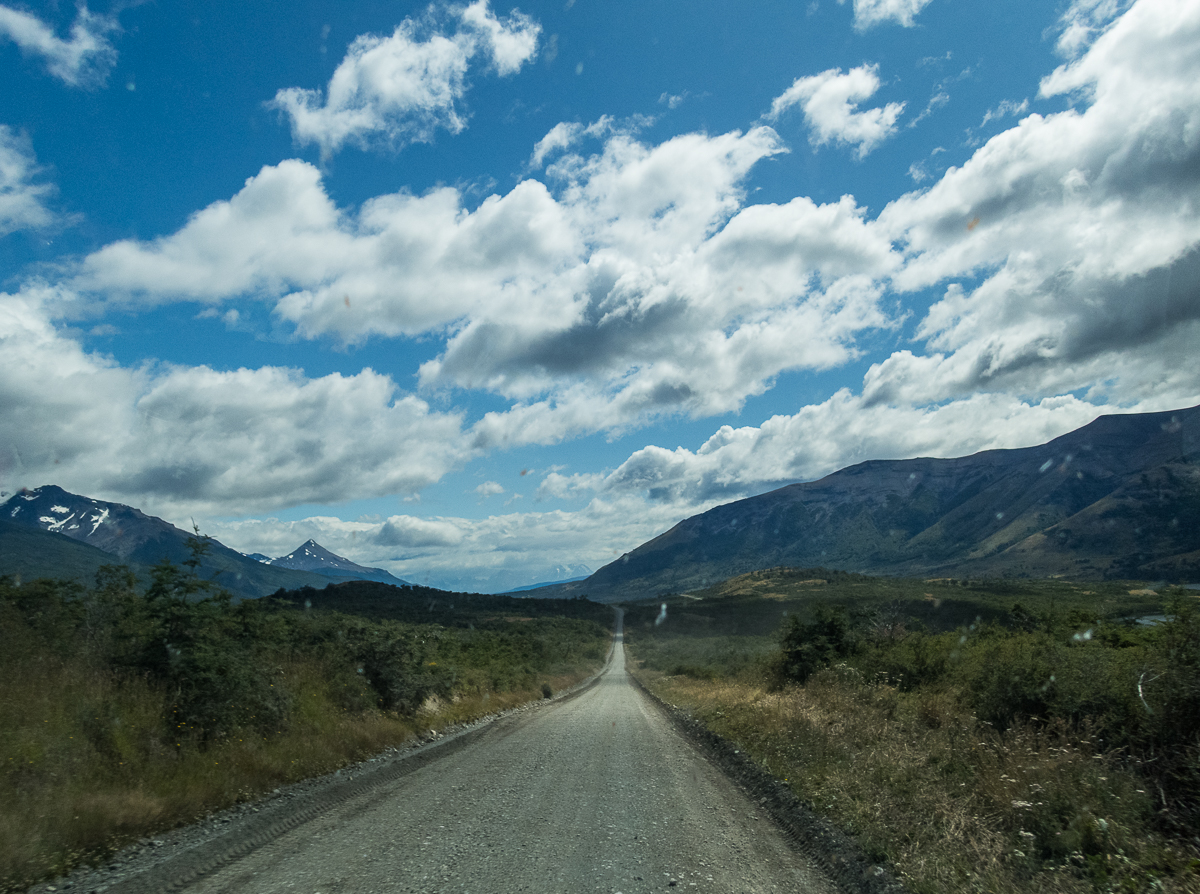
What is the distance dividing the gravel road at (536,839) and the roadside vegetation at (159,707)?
1812mm

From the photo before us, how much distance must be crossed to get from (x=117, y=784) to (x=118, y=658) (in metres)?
3.36

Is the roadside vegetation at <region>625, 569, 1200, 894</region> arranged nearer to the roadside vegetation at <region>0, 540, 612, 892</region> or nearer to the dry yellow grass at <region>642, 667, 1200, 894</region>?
the dry yellow grass at <region>642, 667, 1200, 894</region>

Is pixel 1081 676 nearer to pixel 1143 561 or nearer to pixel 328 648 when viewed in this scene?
pixel 328 648

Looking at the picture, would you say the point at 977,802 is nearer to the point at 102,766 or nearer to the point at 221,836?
the point at 221,836

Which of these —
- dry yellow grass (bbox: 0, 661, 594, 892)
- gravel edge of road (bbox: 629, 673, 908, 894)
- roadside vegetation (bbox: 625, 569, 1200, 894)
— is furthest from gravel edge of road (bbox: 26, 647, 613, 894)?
roadside vegetation (bbox: 625, 569, 1200, 894)

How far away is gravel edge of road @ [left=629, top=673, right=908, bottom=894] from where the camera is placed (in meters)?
6.30

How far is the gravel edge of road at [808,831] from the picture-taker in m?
6.30

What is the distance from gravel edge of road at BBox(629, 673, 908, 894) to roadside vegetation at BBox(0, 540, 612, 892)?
7.41 metres

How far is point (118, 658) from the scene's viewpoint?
35.8 ft

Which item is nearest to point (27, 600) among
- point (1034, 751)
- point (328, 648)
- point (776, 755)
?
point (328, 648)

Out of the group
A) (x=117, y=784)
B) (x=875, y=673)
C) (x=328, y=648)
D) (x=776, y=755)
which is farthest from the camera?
(x=875, y=673)

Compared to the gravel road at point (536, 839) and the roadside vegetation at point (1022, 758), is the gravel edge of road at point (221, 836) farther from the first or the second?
the roadside vegetation at point (1022, 758)

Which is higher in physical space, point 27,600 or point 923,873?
point 27,600

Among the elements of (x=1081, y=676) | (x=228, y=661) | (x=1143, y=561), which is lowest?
(x=1143, y=561)
